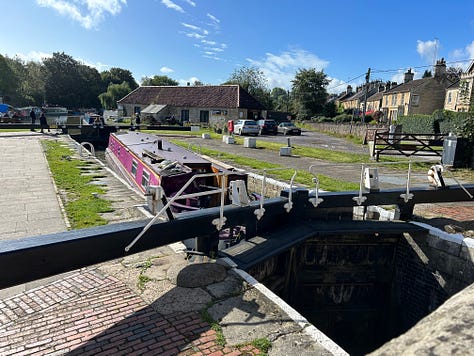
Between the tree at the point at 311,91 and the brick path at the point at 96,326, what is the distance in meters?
58.1

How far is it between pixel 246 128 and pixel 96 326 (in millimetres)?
27064

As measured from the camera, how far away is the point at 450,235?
239 inches

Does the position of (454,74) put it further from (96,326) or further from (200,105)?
(96,326)

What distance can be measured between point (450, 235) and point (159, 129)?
98.4ft

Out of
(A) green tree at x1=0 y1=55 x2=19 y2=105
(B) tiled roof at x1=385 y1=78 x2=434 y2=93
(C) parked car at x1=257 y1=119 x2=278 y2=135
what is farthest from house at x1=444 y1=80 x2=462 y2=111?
(A) green tree at x1=0 y1=55 x2=19 y2=105

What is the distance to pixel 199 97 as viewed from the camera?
4525 centimetres

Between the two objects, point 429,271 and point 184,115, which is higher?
point 184,115

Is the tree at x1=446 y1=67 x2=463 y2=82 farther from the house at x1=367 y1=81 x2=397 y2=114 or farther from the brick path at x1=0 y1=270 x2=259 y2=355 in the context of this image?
the brick path at x1=0 y1=270 x2=259 y2=355

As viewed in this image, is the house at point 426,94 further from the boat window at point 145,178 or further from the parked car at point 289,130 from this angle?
the boat window at point 145,178

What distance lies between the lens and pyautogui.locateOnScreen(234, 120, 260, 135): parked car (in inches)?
1169

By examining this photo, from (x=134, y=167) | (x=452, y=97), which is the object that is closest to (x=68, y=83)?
(x=452, y=97)

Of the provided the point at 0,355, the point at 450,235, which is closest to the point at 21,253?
the point at 0,355

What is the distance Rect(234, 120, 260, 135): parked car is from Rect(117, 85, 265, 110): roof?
11.4 metres

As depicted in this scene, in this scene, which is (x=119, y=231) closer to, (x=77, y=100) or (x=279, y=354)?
(x=279, y=354)
